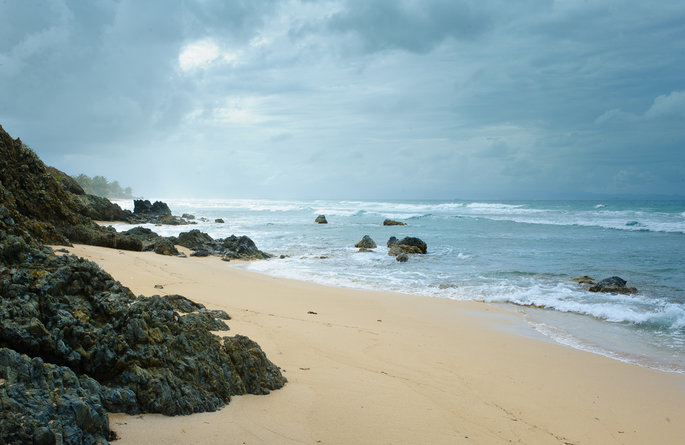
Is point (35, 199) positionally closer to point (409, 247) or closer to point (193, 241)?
point (193, 241)

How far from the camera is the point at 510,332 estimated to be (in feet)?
25.1

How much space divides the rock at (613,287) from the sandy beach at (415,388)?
452 centimetres

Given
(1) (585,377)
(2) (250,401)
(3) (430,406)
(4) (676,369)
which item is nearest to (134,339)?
(2) (250,401)

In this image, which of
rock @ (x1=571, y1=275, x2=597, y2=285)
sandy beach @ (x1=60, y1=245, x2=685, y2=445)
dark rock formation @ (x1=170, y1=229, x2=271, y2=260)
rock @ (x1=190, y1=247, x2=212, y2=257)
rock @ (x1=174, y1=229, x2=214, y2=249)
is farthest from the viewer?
rock @ (x1=174, y1=229, x2=214, y2=249)

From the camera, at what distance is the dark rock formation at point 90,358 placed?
2.22m

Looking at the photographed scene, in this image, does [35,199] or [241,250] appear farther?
[241,250]

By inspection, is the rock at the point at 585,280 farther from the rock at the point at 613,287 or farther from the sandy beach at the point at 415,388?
the sandy beach at the point at 415,388

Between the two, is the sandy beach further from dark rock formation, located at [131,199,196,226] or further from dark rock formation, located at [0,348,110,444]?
dark rock formation, located at [131,199,196,226]

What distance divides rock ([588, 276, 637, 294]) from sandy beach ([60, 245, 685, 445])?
4522mm

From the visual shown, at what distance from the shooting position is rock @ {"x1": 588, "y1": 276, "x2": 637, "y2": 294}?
11.3 metres

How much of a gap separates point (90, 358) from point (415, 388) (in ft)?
10.2

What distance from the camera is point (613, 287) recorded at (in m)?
11.4

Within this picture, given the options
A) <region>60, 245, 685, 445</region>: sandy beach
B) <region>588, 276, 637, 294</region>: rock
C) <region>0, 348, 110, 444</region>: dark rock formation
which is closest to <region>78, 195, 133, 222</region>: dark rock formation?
<region>60, 245, 685, 445</region>: sandy beach

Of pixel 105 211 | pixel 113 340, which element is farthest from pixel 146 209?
pixel 113 340
